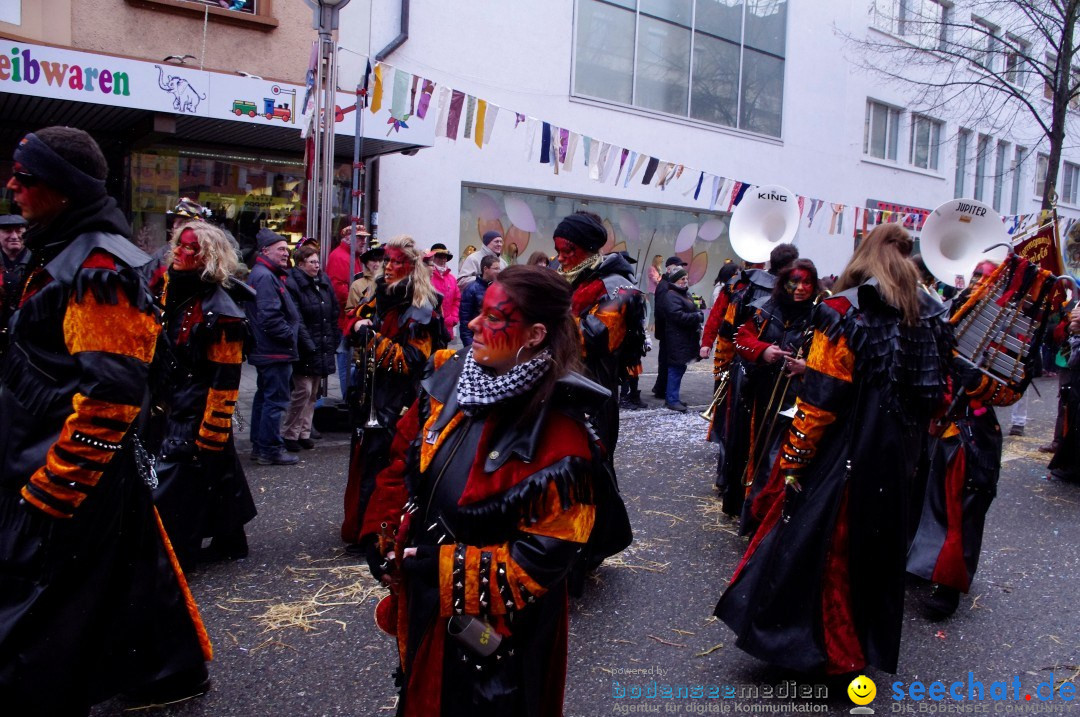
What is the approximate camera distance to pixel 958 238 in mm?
5227

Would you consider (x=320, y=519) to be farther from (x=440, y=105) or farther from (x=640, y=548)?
(x=440, y=105)

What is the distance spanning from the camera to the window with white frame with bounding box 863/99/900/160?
21.4 m

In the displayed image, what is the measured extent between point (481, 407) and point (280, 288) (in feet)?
18.1

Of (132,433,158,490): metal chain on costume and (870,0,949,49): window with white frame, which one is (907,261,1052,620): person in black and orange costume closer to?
(132,433,158,490): metal chain on costume

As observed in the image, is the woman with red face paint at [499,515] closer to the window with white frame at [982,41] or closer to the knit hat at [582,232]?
the knit hat at [582,232]

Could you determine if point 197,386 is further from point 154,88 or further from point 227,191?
point 227,191

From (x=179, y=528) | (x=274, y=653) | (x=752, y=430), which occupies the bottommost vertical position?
(x=274, y=653)

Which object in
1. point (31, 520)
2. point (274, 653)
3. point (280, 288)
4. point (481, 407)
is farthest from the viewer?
point (280, 288)

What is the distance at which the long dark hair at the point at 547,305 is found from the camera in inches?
92.3

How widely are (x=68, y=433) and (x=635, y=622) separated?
9.03ft

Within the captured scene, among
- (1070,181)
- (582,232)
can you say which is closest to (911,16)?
(1070,181)

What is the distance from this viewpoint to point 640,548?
5.39 metres

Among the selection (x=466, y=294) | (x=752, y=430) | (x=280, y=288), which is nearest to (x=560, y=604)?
(x=752, y=430)

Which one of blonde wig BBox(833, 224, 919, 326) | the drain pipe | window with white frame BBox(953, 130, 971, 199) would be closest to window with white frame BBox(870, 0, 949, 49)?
window with white frame BBox(953, 130, 971, 199)
